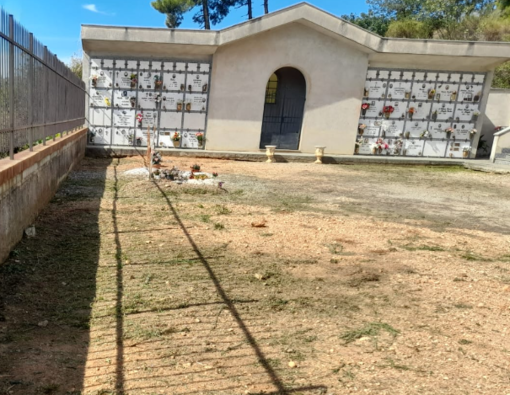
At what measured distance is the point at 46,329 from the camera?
2.73 meters

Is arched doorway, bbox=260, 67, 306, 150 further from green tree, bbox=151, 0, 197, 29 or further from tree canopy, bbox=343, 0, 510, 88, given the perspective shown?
green tree, bbox=151, 0, 197, 29

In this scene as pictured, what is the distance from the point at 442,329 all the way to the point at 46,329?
2.79 metres

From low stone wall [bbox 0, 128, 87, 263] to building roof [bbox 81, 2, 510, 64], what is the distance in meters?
6.92

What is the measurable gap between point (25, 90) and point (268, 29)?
9923mm

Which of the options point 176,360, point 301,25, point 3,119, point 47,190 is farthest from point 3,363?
point 301,25

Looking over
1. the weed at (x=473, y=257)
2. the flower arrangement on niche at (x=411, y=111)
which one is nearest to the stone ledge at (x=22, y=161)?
the weed at (x=473, y=257)

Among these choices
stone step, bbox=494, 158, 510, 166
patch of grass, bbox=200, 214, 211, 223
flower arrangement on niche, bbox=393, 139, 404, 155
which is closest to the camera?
patch of grass, bbox=200, 214, 211, 223

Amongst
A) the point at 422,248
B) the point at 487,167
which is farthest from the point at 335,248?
the point at 487,167

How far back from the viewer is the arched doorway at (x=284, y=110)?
15.2 meters

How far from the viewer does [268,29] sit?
13.2m

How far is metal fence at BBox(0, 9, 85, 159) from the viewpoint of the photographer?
4.03 meters

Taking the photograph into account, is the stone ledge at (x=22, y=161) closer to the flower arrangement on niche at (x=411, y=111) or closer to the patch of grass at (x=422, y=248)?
the patch of grass at (x=422, y=248)

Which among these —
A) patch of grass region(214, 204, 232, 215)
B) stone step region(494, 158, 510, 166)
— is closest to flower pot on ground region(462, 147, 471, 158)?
stone step region(494, 158, 510, 166)

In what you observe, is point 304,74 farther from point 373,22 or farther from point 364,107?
point 373,22
